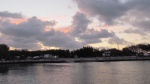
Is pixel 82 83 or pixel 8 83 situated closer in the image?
pixel 82 83

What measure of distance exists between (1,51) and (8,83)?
127672 millimetres

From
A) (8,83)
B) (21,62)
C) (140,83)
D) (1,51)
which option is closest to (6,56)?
(1,51)

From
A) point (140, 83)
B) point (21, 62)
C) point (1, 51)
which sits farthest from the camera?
point (1, 51)

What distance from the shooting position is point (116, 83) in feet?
163

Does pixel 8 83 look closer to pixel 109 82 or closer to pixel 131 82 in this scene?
pixel 109 82

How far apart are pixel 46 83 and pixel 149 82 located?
1752 centimetres

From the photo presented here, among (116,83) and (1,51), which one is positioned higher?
(1,51)

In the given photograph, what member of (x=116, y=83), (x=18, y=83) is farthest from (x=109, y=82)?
(x=18, y=83)

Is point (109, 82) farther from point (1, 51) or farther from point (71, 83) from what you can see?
point (1, 51)

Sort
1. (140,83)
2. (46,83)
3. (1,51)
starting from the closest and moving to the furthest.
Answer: (140,83) → (46,83) → (1,51)

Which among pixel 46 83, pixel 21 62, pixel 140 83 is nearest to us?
pixel 140 83

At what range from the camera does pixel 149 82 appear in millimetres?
49281

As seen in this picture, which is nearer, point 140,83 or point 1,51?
point 140,83

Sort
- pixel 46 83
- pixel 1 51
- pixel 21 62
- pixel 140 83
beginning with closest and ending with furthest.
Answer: pixel 140 83
pixel 46 83
pixel 21 62
pixel 1 51
